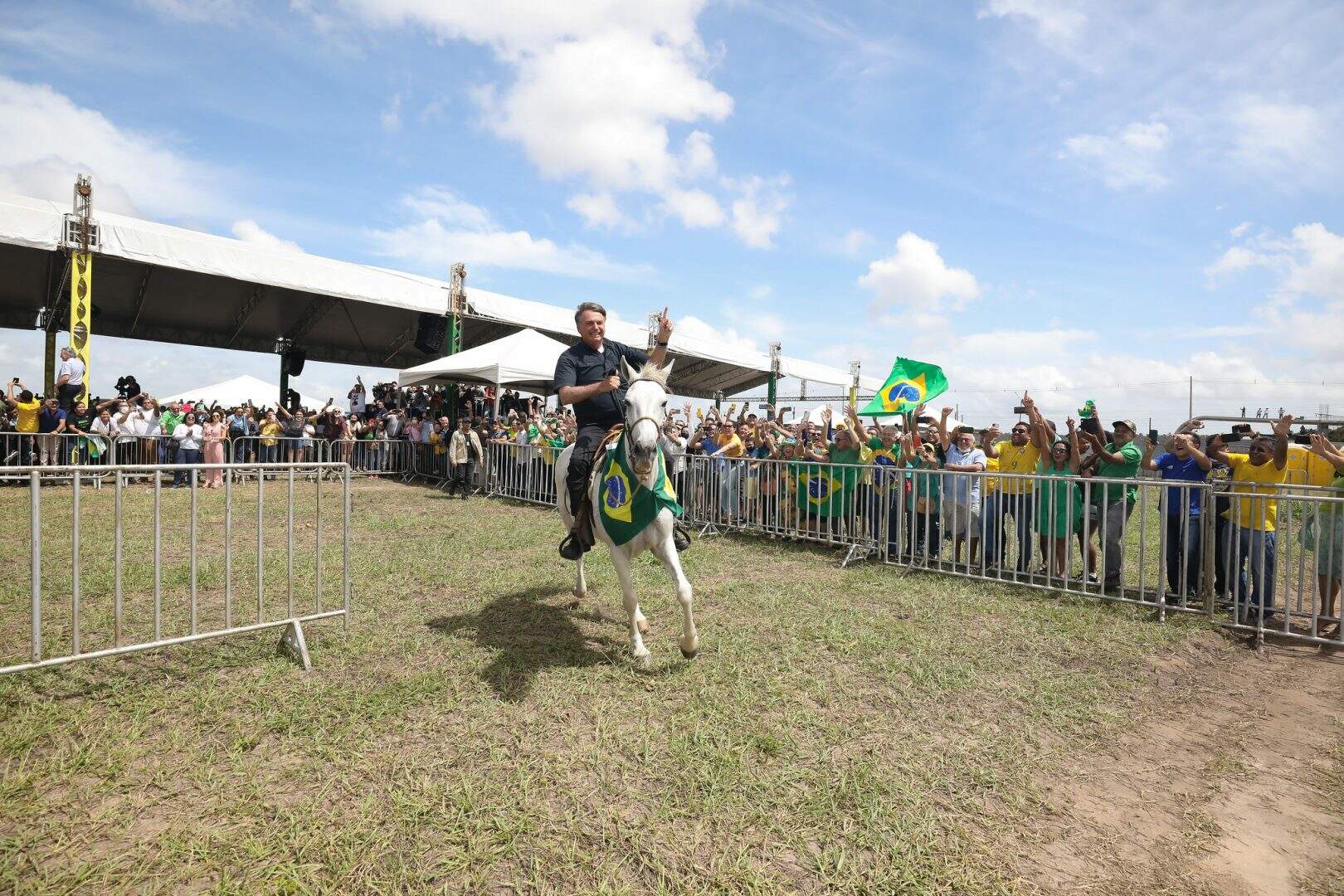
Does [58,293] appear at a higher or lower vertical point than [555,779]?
higher

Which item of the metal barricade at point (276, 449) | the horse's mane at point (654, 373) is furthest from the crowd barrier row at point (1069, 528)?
the metal barricade at point (276, 449)

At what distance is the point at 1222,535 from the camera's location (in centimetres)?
690

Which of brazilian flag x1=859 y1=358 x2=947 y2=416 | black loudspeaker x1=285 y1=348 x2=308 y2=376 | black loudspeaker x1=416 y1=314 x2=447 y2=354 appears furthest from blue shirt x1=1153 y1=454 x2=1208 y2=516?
black loudspeaker x1=285 y1=348 x2=308 y2=376

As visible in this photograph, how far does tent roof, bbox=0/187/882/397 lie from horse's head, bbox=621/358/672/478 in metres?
8.21

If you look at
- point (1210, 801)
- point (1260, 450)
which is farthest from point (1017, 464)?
point (1210, 801)

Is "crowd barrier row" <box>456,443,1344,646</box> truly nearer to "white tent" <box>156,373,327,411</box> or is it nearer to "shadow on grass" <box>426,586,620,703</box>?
"shadow on grass" <box>426,586,620,703</box>

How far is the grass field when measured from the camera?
9.13 ft

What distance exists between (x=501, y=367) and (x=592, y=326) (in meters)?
10.6

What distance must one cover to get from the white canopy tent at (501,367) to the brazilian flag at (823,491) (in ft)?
24.1

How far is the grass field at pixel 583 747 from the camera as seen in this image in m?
2.78

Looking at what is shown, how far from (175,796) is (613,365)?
151 inches

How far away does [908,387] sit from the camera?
12.9 m

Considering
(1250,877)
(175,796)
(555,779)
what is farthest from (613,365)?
(1250,877)

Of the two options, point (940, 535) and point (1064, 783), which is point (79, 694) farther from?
point (940, 535)
